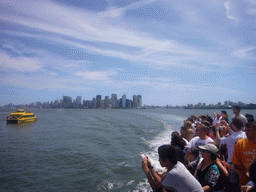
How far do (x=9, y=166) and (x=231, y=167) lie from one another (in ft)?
45.9

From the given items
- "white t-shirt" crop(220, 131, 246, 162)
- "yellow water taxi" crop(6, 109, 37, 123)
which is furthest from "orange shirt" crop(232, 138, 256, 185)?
"yellow water taxi" crop(6, 109, 37, 123)

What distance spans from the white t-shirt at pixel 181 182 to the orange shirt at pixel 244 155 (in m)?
1.78

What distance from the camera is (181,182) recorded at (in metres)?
2.42

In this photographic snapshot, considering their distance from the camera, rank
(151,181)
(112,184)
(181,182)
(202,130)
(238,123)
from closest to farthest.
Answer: (181,182), (151,181), (238,123), (202,130), (112,184)

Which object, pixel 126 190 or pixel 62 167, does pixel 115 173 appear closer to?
pixel 126 190

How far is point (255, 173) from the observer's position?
209cm

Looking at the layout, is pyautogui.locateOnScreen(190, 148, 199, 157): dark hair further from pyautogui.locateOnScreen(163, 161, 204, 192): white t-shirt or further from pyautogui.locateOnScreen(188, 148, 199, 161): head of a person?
pyautogui.locateOnScreen(163, 161, 204, 192): white t-shirt

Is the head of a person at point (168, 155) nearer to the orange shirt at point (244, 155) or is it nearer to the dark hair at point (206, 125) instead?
the orange shirt at point (244, 155)

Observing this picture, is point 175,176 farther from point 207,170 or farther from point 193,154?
point 193,154

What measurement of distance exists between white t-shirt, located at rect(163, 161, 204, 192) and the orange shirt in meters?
1.78

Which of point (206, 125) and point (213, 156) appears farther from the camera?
point (206, 125)

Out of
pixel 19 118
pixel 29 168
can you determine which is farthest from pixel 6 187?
pixel 19 118

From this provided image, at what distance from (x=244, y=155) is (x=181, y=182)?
6.75ft

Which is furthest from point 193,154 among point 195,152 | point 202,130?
point 202,130
